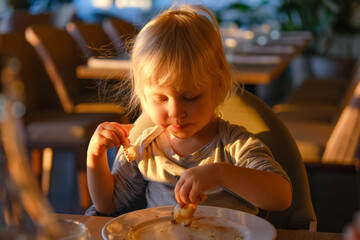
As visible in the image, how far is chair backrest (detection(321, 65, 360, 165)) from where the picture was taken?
217 centimetres

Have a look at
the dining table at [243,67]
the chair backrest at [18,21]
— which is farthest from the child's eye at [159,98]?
the chair backrest at [18,21]

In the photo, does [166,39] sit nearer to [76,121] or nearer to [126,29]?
[76,121]

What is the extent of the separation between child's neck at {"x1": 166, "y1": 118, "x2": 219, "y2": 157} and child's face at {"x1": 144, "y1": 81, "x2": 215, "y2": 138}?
7 centimetres

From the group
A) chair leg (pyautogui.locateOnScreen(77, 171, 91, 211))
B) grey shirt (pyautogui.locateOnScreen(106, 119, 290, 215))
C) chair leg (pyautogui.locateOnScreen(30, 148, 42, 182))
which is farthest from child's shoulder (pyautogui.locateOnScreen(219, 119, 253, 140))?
chair leg (pyautogui.locateOnScreen(30, 148, 42, 182))

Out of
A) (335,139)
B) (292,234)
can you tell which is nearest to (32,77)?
(335,139)

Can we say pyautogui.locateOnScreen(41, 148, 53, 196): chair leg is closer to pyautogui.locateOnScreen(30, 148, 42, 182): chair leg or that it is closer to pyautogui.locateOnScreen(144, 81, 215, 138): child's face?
pyautogui.locateOnScreen(30, 148, 42, 182): chair leg

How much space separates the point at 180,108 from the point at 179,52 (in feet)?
0.37

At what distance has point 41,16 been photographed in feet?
23.0

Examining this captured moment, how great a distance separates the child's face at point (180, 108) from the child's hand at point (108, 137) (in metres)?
0.08

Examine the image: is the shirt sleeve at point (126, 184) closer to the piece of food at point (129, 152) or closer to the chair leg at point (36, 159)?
the piece of food at point (129, 152)

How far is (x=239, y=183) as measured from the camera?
98 cm

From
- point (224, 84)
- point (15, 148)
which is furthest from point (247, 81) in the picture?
point (15, 148)

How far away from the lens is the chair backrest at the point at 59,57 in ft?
9.81

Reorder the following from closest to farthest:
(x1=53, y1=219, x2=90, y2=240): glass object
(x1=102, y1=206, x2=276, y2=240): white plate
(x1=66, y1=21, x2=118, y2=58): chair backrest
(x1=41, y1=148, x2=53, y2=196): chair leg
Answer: (x1=53, y1=219, x2=90, y2=240): glass object
(x1=102, y1=206, x2=276, y2=240): white plate
(x1=41, y1=148, x2=53, y2=196): chair leg
(x1=66, y1=21, x2=118, y2=58): chair backrest
